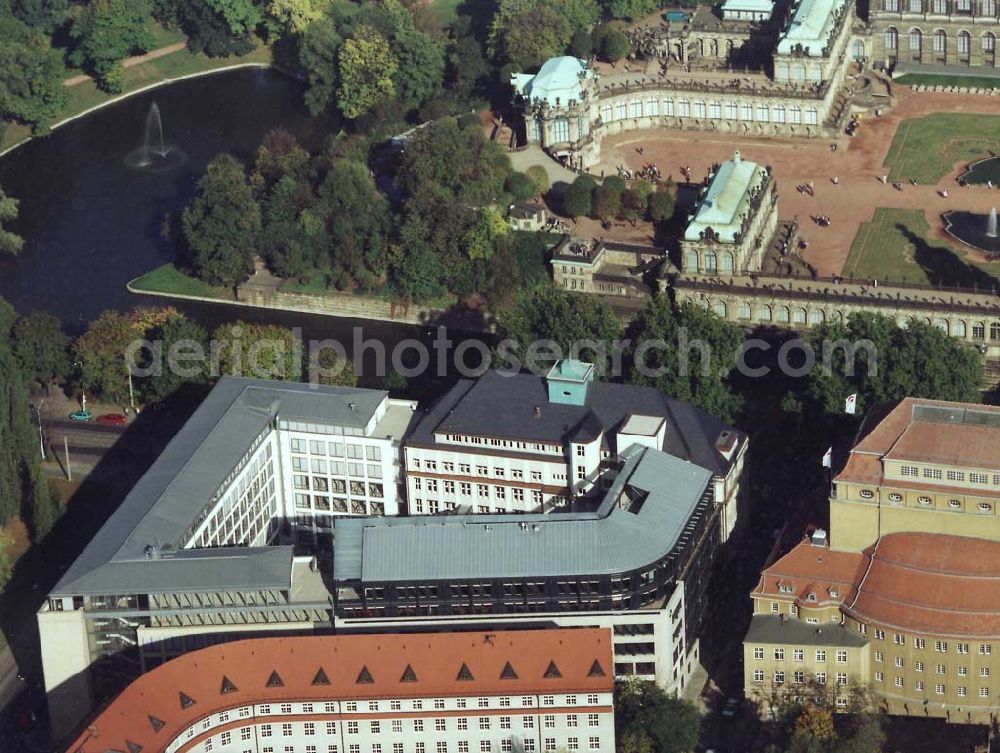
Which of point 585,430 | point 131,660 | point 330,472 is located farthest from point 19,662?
point 585,430

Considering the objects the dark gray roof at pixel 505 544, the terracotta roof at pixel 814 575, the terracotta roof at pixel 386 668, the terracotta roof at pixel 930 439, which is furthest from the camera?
the terracotta roof at pixel 814 575

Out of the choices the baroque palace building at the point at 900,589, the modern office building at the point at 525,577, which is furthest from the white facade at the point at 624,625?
the baroque palace building at the point at 900,589

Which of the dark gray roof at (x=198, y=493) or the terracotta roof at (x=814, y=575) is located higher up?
the dark gray roof at (x=198, y=493)

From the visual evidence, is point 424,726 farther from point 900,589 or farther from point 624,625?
point 900,589

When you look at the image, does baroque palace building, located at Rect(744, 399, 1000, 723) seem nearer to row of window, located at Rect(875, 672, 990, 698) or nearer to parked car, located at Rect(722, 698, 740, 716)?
row of window, located at Rect(875, 672, 990, 698)

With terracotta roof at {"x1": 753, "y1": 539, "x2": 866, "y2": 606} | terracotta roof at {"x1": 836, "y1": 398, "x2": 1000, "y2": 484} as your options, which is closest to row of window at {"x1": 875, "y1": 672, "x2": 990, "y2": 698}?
terracotta roof at {"x1": 753, "y1": 539, "x2": 866, "y2": 606}

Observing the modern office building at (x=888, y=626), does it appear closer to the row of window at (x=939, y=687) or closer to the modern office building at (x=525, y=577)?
the row of window at (x=939, y=687)

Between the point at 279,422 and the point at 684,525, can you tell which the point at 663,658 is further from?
the point at 279,422
